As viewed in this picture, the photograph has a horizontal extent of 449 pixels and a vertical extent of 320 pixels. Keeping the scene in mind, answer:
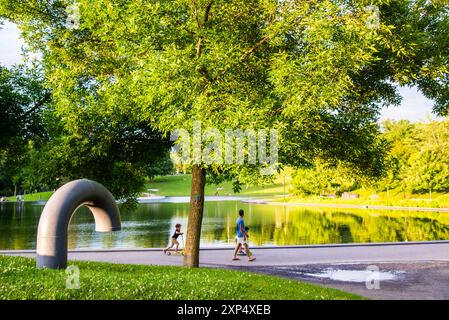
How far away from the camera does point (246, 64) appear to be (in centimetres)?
1242

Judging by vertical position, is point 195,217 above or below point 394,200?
below

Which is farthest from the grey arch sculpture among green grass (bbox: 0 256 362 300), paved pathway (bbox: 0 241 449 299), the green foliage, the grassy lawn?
the grassy lawn

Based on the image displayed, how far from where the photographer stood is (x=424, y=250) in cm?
2014

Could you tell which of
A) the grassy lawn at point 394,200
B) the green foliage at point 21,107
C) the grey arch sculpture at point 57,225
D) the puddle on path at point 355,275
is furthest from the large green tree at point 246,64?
the grassy lawn at point 394,200

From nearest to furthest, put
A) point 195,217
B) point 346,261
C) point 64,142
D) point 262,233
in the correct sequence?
point 64,142
point 195,217
point 346,261
point 262,233

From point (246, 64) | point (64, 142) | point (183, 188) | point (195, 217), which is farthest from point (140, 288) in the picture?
point (183, 188)

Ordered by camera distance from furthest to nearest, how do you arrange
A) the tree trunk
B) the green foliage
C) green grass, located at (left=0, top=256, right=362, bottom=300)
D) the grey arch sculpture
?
the green foliage
the tree trunk
the grey arch sculpture
green grass, located at (left=0, top=256, right=362, bottom=300)

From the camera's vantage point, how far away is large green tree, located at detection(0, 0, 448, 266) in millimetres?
10656

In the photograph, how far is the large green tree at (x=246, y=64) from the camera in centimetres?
1066

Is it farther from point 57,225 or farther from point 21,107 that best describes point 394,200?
point 57,225

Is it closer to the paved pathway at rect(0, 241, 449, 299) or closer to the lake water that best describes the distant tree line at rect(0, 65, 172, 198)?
the paved pathway at rect(0, 241, 449, 299)

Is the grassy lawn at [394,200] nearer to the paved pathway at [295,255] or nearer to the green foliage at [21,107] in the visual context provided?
the paved pathway at [295,255]
